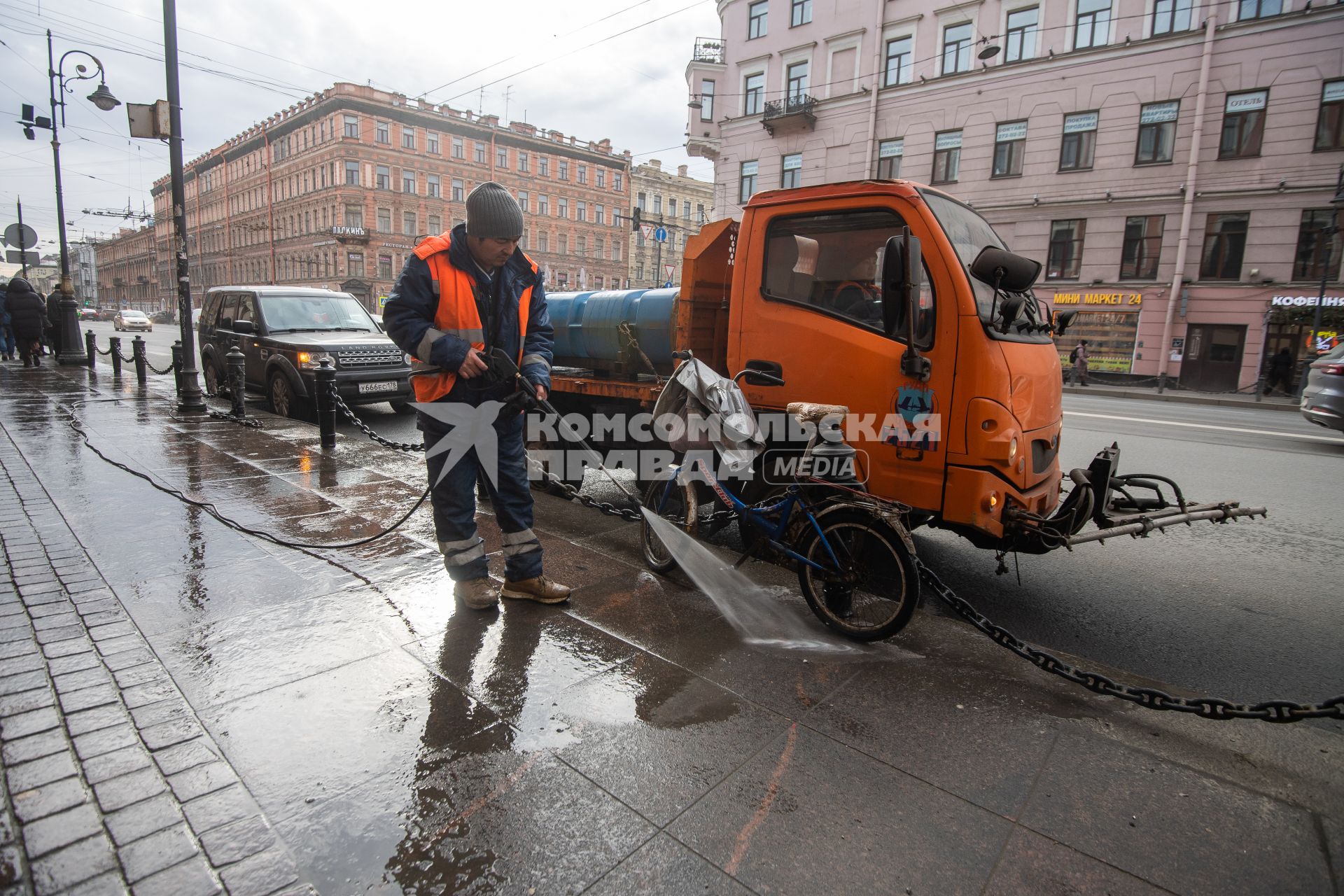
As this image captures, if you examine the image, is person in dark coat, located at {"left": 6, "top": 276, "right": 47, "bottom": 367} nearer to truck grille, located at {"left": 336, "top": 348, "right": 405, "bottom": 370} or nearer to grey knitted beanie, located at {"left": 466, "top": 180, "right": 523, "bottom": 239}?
truck grille, located at {"left": 336, "top": 348, "right": 405, "bottom": 370}

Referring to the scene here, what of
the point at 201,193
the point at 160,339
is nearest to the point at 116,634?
the point at 160,339

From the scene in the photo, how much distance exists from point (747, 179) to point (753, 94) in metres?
3.89

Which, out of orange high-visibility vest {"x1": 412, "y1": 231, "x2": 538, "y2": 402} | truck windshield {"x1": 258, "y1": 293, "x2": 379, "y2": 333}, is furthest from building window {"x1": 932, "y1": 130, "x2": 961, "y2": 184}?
orange high-visibility vest {"x1": 412, "y1": 231, "x2": 538, "y2": 402}

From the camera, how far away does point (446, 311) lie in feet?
11.7

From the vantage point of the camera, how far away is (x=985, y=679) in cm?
320

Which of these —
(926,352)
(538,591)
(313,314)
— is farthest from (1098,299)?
(538,591)

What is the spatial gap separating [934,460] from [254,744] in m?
3.42

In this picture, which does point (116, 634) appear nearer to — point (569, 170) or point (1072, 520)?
point (1072, 520)

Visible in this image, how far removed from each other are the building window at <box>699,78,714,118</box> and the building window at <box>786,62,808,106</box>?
489cm

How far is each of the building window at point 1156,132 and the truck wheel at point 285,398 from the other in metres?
27.7

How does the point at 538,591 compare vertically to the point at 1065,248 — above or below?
below

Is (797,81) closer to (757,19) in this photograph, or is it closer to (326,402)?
(757,19)

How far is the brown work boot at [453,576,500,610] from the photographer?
3.72m

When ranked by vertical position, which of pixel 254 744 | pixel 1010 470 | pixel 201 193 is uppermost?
pixel 201 193
